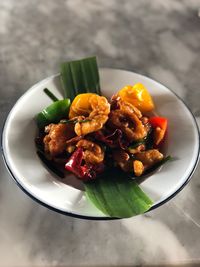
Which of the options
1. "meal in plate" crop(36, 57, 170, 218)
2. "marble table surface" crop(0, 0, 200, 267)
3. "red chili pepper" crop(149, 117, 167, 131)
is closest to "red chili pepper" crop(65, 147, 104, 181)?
"meal in plate" crop(36, 57, 170, 218)

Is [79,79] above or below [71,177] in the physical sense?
above

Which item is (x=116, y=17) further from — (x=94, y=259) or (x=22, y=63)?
(x=94, y=259)

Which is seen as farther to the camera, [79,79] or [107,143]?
[79,79]

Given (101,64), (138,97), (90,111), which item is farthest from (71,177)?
(101,64)

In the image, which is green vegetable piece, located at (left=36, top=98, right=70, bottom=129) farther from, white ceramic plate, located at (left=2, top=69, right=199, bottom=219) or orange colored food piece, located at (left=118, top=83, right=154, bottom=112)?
orange colored food piece, located at (left=118, top=83, right=154, bottom=112)

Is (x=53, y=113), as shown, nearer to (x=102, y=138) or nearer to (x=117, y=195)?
(x=102, y=138)

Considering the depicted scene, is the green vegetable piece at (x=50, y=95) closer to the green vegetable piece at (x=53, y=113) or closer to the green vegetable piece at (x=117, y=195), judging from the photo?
the green vegetable piece at (x=53, y=113)
